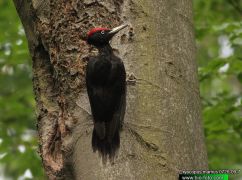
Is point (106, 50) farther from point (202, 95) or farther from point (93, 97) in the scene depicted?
point (202, 95)

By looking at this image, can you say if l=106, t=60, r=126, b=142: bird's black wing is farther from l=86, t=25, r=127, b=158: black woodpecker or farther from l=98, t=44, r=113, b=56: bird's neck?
l=98, t=44, r=113, b=56: bird's neck

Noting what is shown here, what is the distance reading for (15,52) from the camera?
523 cm

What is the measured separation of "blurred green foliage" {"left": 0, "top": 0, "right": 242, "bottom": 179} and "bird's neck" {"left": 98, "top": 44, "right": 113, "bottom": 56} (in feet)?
4.14

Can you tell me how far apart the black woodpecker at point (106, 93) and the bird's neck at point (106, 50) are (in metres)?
0.02

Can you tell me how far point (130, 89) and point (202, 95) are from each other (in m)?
2.89

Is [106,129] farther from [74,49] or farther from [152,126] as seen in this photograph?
[74,49]

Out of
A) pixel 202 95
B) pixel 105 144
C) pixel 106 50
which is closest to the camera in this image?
pixel 105 144

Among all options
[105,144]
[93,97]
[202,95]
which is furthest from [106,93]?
[202,95]

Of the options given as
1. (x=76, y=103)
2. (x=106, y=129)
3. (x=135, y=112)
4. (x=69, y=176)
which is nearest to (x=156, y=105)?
(x=135, y=112)

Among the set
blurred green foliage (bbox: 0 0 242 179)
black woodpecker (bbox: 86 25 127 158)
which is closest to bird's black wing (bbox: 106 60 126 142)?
black woodpecker (bbox: 86 25 127 158)

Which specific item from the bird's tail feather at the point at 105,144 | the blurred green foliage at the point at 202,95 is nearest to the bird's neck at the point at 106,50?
the bird's tail feather at the point at 105,144

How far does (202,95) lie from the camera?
5473 millimetres

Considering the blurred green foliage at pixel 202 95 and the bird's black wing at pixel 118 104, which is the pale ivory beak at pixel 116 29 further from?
the blurred green foliage at pixel 202 95

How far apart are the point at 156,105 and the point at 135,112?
0.12 metres
